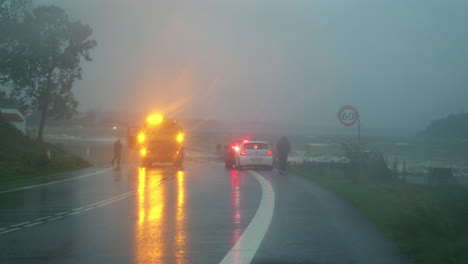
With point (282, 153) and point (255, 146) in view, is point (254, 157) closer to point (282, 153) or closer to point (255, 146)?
point (255, 146)

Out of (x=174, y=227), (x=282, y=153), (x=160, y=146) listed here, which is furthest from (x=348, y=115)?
(x=160, y=146)

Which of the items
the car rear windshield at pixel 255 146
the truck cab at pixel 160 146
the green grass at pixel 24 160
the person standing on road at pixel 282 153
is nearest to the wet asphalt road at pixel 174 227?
the green grass at pixel 24 160

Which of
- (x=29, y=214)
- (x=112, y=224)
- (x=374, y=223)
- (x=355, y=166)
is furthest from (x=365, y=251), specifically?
(x=355, y=166)

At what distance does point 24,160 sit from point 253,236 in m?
21.0

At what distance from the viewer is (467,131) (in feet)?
164

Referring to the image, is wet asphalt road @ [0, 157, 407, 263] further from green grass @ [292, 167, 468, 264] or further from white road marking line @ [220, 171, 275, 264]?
green grass @ [292, 167, 468, 264]

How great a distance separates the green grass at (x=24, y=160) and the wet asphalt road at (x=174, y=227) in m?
6.48

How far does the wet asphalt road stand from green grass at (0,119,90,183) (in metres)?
6.48

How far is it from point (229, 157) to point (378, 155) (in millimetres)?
8389

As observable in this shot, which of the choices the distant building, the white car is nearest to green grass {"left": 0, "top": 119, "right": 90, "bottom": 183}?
the white car

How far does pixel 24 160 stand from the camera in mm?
26938

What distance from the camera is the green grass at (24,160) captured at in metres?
24.0

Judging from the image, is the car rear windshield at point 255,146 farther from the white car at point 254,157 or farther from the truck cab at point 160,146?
the truck cab at point 160,146

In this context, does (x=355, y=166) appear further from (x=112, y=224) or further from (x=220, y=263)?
(x=220, y=263)
